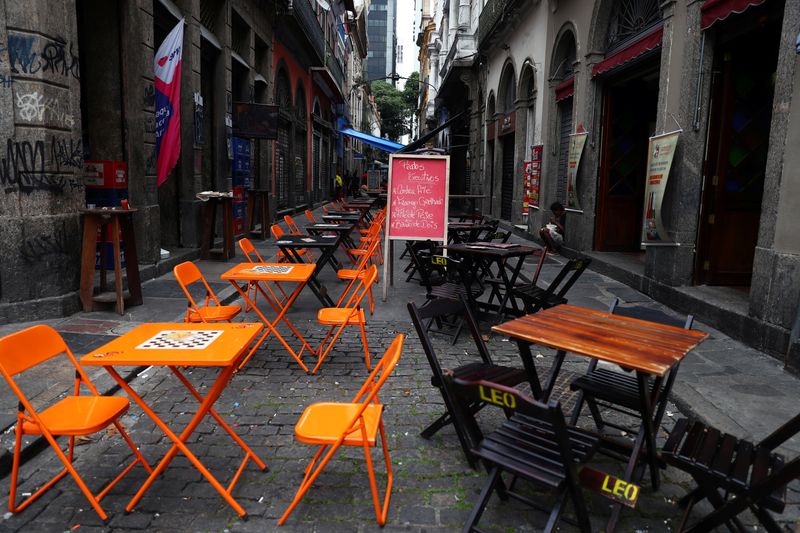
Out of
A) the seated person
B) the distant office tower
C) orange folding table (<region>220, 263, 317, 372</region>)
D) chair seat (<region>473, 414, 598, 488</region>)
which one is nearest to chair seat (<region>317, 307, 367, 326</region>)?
orange folding table (<region>220, 263, 317, 372</region>)

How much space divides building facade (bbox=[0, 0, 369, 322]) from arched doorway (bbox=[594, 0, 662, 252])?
7.52m

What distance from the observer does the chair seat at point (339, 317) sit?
4.97 m

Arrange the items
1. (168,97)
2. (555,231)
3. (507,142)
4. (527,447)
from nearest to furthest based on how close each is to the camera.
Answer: (527,447) → (168,97) → (555,231) → (507,142)

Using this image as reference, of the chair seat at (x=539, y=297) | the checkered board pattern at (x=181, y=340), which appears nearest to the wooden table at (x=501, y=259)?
the chair seat at (x=539, y=297)

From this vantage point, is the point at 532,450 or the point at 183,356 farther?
the point at 183,356

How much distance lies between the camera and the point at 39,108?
19.1 feet

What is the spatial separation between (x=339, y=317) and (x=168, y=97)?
17.6 ft

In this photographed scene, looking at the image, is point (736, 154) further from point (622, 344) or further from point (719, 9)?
point (622, 344)

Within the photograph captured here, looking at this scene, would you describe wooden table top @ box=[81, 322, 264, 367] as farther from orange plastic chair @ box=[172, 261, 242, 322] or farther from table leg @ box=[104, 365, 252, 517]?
orange plastic chair @ box=[172, 261, 242, 322]

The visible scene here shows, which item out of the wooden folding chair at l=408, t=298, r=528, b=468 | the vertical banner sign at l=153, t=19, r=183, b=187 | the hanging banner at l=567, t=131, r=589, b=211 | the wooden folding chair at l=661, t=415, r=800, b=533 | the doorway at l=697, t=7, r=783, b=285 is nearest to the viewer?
the wooden folding chair at l=661, t=415, r=800, b=533

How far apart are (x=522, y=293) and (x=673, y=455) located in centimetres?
345

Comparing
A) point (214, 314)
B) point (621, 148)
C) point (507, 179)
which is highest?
point (621, 148)

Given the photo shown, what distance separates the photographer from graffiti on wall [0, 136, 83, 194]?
5.70 m

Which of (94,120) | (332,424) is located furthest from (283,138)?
(332,424)
